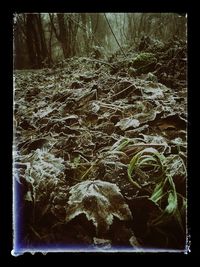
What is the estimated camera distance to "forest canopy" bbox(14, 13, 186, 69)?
1602 millimetres

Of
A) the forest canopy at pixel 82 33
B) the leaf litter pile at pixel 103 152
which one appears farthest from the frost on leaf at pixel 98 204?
the forest canopy at pixel 82 33

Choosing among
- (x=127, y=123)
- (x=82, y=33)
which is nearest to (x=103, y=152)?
(x=127, y=123)

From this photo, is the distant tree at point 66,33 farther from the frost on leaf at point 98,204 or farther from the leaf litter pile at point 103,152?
the frost on leaf at point 98,204

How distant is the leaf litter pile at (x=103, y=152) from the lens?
4.99ft

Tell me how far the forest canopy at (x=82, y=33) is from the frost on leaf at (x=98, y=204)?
1.92 feet

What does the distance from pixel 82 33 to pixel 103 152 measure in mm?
547

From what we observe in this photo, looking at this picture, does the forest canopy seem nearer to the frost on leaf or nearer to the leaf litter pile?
the leaf litter pile

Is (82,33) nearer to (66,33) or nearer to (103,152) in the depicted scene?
(66,33)

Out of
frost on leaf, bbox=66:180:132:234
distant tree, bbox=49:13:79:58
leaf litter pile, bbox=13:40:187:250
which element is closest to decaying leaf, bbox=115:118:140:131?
leaf litter pile, bbox=13:40:187:250

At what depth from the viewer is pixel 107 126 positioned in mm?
1596

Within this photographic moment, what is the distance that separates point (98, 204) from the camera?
1.51m
